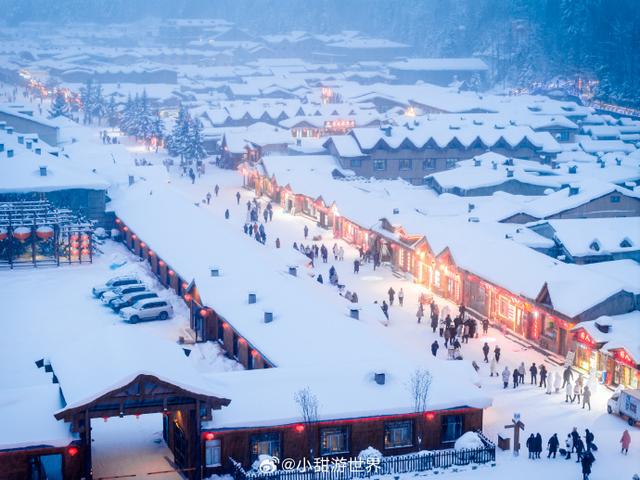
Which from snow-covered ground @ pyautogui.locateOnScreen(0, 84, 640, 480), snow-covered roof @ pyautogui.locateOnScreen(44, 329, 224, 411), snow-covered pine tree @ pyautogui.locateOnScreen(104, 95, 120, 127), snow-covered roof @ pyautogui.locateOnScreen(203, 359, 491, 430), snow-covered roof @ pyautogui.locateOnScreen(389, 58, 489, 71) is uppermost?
snow-covered roof @ pyautogui.locateOnScreen(389, 58, 489, 71)

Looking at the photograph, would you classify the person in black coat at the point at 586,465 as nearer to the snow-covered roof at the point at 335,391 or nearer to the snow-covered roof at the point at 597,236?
the snow-covered roof at the point at 335,391

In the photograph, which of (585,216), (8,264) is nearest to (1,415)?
(8,264)

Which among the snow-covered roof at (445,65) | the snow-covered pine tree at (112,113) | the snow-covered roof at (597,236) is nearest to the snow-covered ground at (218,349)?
the snow-covered roof at (597,236)

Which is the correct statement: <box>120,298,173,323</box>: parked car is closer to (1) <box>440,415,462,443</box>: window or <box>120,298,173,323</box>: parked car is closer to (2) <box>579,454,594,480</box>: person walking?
(1) <box>440,415,462,443</box>: window

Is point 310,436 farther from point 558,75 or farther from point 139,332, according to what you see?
point 558,75

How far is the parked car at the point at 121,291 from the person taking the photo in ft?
159

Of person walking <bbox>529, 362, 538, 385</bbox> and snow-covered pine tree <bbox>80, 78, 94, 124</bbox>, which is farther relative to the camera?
snow-covered pine tree <bbox>80, 78, 94, 124</bbox>

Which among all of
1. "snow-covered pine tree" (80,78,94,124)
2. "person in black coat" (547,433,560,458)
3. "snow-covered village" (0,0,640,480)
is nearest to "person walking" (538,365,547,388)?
"snow-covered village" (0,0,640,480)

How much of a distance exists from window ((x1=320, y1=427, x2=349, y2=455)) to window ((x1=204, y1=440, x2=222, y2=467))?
2.90 m

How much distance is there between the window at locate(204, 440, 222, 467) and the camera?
2909 cm

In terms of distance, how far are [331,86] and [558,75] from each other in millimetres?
33794

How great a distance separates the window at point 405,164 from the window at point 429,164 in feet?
3.90

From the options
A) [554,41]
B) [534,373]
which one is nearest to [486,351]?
[534,373]

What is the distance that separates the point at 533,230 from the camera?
5509cm
